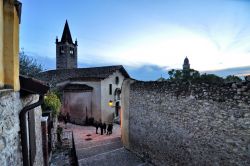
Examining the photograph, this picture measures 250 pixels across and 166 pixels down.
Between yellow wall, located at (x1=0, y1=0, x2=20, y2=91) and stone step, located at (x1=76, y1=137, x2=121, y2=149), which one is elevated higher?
yellow wall, located at (x1=0, y1=0, x2=20, y2=91)

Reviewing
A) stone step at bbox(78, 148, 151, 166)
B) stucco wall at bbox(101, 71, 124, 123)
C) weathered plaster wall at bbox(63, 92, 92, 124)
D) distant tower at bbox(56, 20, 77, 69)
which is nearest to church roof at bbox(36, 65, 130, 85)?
stucco wall at bbox(101, 71, 124, 123)

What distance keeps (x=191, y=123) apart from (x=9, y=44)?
7.91 metres

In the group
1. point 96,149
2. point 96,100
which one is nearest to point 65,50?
point 96,100

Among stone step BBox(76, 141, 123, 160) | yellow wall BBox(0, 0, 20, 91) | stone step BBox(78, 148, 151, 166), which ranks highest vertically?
yellow wall BBox(0, 0, 20, 91)

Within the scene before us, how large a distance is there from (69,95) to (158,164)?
17535mm

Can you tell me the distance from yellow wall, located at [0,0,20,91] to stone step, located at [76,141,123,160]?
35.7ft

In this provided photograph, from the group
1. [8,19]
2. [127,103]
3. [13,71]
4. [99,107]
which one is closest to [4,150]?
[13,71]

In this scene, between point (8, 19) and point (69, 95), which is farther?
point (69, 95)

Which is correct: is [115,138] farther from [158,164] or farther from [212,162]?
[212,162]

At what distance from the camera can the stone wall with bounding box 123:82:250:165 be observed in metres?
7.23

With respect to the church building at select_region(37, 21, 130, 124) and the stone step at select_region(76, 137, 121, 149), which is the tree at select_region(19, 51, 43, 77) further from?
the church building at select_region(37, 21, 130, 124)

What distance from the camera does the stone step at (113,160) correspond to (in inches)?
484

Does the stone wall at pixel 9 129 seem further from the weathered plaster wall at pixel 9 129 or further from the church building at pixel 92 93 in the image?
the church building at pixel 92 93

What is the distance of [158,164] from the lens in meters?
11.8
